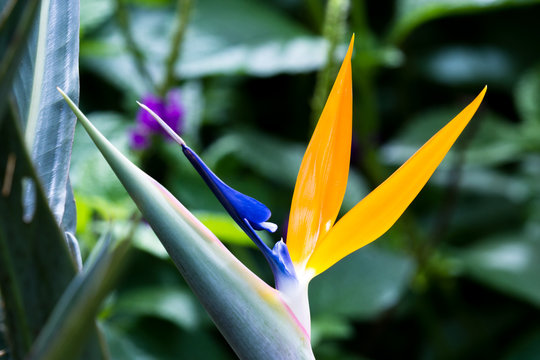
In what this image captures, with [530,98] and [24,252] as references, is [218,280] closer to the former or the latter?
[24,252]

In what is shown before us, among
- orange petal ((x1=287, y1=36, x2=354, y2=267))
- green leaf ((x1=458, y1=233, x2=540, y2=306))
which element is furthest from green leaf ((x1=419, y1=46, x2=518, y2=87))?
orange petal ((x1=287, y1=36, x2=354, y2=267))

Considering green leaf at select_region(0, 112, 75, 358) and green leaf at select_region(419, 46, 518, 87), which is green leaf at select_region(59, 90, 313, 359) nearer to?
green leaf at select_region(0, 112, 75, 358)

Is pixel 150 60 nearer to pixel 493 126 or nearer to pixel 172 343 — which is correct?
pixel 172 343

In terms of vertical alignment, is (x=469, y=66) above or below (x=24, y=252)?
below

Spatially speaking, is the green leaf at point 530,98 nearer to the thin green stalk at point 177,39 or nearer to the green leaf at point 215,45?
the green leaf at point 215,45

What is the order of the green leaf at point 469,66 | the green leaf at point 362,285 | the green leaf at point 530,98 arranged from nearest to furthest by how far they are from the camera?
the green leaf at point 362,285, the green leaf at point 530,98, the green leaf at point 469,66

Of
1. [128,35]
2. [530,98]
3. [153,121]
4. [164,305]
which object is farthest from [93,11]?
[530,98]

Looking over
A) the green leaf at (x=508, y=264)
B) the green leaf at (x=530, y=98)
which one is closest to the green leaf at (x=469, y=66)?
the green leaf at (x=530, y=98)
